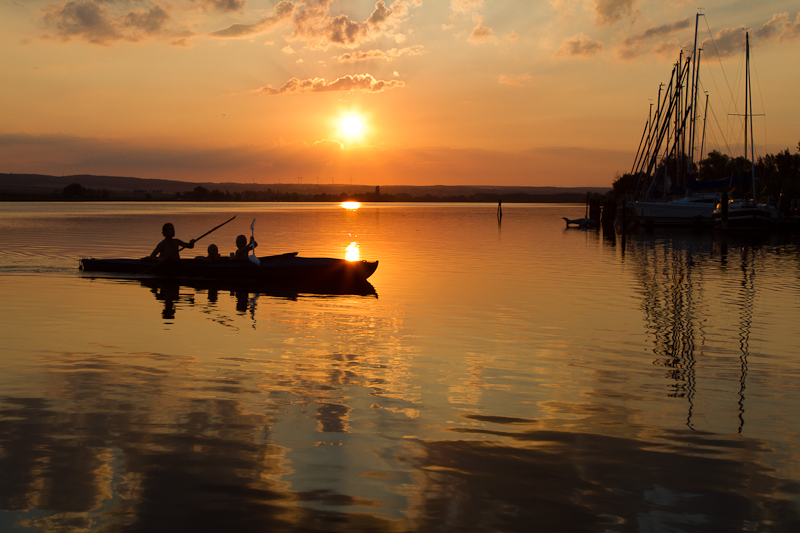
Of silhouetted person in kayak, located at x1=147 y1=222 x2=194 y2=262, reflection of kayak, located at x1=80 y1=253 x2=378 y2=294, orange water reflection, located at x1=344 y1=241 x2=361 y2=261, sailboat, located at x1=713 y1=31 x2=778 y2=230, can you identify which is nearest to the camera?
reflection of kayak, located at x1=80 y1=253 x2=378 y2=294

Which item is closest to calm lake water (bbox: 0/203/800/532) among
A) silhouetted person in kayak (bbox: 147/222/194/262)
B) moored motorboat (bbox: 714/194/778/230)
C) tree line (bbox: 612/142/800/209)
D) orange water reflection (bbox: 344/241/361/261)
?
silhouetted person in kayak (bbox: 147/222/194/262)

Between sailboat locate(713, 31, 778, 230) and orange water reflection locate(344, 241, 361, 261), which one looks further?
sailboat locate(713, 31, 778, 230)

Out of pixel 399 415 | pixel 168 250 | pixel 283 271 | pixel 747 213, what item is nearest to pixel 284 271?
pixel 283 271

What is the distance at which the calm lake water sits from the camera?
597cm

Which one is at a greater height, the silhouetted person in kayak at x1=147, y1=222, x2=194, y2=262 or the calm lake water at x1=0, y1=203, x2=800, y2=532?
the silhouetted person in kayak at x1=147, y1=222, x2=194, y2=262

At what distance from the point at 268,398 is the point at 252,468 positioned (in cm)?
257

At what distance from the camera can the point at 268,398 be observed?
9.36 meters

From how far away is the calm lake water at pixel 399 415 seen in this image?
5969 mm

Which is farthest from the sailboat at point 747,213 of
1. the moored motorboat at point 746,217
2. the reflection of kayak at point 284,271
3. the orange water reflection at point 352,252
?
the reflection of kayak at point 284,271

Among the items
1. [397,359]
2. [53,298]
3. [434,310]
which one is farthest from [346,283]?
[397,359]

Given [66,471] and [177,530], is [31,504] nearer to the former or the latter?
[66,471]

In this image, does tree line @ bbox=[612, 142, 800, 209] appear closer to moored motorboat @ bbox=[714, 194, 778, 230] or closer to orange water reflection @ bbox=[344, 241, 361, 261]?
moored motorboat @ bbox=[714, 194, 778, 230]

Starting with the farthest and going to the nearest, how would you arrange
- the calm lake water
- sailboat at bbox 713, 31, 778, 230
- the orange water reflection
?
sailboat at bbox 713, 31, 778, 230, the orange water reflection, the calm lake water

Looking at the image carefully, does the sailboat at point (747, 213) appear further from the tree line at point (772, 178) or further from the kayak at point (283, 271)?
the kayak at point (283, 271)
